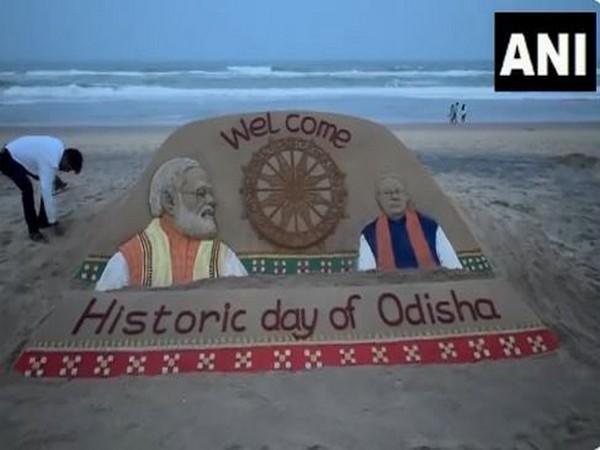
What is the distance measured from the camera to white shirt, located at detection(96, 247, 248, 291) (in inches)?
85.1

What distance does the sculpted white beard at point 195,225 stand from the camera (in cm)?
222

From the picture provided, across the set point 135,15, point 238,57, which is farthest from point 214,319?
point 135,15

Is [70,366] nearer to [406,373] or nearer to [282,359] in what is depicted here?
[282,359]

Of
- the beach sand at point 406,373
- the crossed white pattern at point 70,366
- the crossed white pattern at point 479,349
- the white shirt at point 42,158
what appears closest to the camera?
the beach sand at point 406,373

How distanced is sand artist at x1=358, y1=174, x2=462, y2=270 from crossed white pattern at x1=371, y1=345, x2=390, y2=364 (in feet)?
0.93

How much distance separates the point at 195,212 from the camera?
2.23 metres

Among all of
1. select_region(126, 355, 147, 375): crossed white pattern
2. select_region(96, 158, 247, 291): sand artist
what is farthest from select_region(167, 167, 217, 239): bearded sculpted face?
select_region(126, 355, 147, 375): crossed white pattern

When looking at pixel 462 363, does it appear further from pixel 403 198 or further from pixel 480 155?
pixel 480 155

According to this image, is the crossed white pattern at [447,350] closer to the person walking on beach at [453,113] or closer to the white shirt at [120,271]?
the white shirt at [120,271]

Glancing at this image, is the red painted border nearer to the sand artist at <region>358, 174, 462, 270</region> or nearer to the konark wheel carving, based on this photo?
the sand artist at <region>358, 174, 462, 270</region>

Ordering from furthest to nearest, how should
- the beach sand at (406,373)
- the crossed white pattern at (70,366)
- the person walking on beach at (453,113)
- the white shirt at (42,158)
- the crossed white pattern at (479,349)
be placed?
1. the person walking on beach at (453,113)
2. the white shirt at (42,158)
3. the crossed white pattern at (479,349)
4. the crossed white pattern at (70,366)
5. the beach sand at (406,373)

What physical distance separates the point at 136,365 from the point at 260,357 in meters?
0.37

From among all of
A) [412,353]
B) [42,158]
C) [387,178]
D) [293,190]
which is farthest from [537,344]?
[42,158]

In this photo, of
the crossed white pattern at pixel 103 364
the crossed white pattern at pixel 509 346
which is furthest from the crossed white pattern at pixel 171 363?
the crossed white pattern at pixel 509 346
